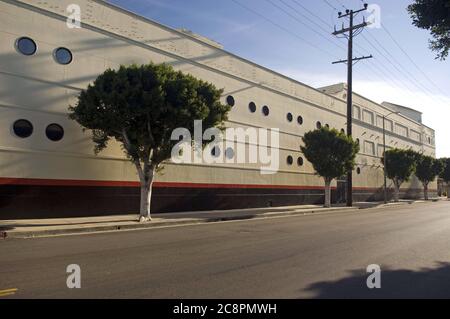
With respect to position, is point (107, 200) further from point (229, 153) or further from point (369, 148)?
point (369, 148)

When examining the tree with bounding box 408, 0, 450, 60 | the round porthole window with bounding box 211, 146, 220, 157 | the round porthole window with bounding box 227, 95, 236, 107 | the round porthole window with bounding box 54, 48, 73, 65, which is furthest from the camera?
the round porthole window with bounding box 227, 95, 236, 107

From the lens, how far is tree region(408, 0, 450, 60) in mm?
11023

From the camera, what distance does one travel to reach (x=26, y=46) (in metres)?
17.9

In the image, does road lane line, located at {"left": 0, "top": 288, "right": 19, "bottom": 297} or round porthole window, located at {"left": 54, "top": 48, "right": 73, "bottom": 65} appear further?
round porthole window, located at {"left": 54, "top": 48, "right": 73, "bottom": 65}

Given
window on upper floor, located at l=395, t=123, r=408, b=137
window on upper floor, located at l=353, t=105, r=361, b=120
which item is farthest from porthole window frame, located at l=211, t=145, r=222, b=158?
window on upper floor, located at l=395, t=123, r=408, b=137

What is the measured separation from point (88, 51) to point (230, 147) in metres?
11.0

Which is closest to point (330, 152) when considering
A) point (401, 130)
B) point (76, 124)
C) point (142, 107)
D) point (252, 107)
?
point (252, 107)

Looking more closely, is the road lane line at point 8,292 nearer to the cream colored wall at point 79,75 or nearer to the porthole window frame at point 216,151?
the cream colored wall at point 79,75

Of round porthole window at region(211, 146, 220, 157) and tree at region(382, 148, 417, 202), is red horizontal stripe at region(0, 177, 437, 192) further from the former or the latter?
tree at region(382, 148, 417, 202)

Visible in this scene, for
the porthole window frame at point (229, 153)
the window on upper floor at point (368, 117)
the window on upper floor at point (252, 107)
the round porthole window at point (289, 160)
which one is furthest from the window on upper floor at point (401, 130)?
the porthole window frame at point (229, 153)

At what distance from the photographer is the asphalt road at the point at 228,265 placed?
6227 mm

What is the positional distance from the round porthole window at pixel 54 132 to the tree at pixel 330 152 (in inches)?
732

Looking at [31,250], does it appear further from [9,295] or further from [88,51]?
[88,51]
